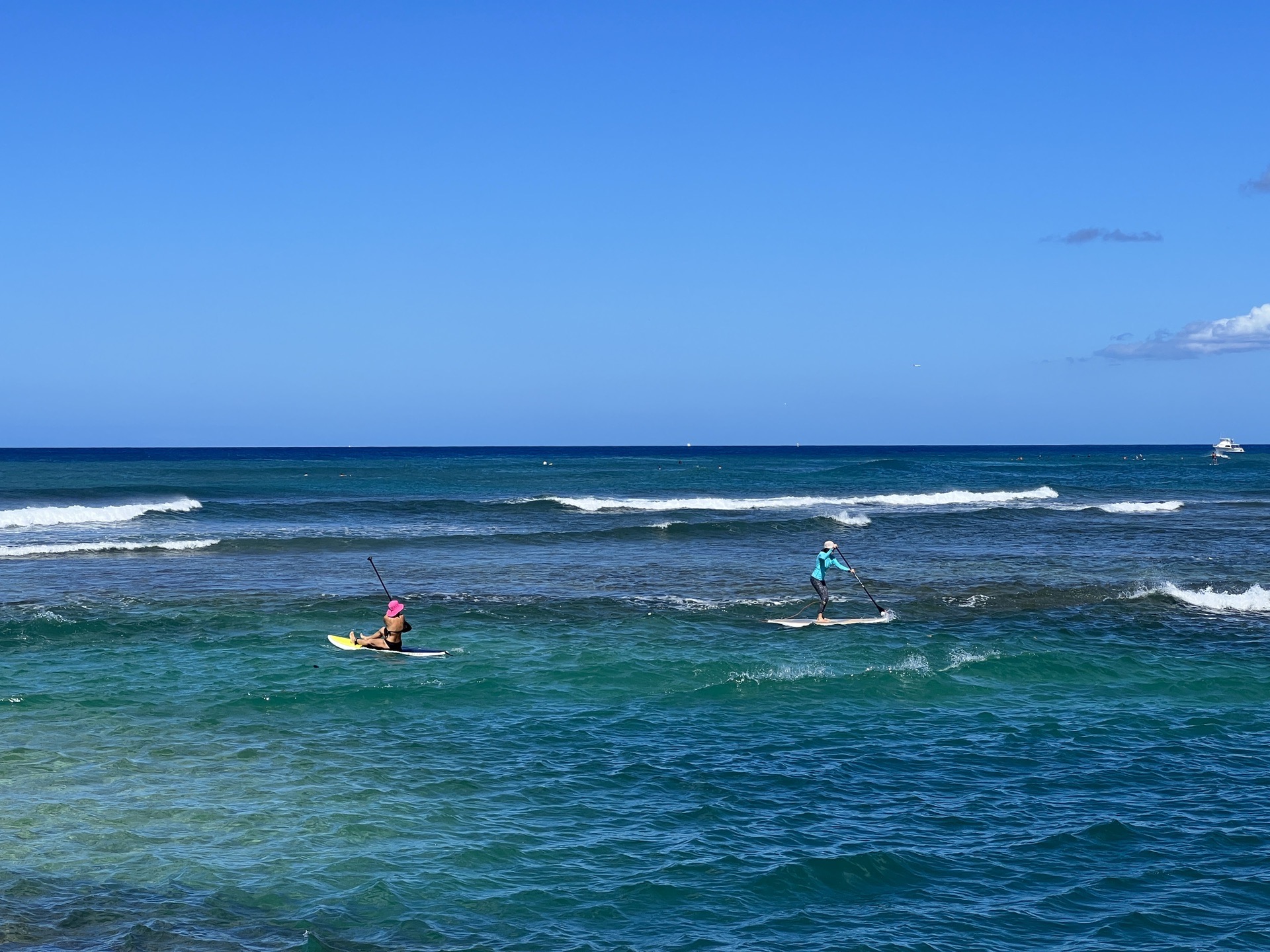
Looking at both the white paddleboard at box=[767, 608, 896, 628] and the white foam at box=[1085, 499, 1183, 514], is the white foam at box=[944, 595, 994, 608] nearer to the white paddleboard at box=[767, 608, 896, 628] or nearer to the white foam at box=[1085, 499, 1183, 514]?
the white paddleboard at box=[767, 608, 896, 628]

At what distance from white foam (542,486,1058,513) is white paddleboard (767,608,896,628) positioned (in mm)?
32687

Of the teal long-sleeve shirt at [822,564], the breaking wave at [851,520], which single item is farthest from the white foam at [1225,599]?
the breaking wave at [851,520]

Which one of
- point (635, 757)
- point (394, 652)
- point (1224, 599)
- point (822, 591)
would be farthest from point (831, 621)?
point (635, 757)

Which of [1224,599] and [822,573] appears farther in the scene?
[1224,599]

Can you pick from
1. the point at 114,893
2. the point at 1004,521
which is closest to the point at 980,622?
the point at 114,893

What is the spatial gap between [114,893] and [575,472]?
92381 mm

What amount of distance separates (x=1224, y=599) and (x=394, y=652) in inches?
820

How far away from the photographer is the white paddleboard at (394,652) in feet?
72.8

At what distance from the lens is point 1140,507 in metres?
61.3

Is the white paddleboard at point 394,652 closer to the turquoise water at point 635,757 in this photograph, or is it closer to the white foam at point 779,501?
the turquoise water at point 635,757

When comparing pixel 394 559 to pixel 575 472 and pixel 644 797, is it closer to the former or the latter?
pixel 644 797

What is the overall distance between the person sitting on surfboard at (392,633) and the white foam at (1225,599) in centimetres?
1956

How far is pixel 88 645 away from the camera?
75.5ft

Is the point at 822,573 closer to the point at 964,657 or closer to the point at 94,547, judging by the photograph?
the point at 964,657
